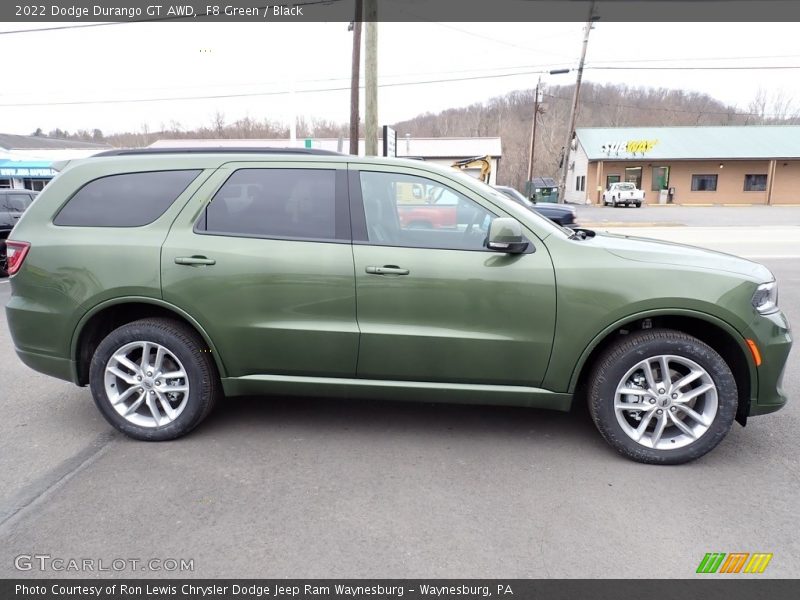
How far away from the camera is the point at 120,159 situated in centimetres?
389

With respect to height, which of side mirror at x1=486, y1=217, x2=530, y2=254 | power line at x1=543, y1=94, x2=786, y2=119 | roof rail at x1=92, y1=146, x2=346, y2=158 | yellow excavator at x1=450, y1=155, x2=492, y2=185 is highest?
power line at x1=543, y1=94, x2=786, y2=119

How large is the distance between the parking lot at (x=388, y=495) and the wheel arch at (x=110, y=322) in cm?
53

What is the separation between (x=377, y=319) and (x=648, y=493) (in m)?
1.86

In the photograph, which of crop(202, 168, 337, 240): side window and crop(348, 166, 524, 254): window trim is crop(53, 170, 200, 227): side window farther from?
crop(348, 166, 524, 254): window trim

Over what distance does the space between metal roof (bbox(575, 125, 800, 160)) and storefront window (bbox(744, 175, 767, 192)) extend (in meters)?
2.06

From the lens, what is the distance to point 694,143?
45.7 m

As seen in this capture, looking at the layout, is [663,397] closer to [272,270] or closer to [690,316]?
[690,316]

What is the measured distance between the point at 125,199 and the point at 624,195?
140ft

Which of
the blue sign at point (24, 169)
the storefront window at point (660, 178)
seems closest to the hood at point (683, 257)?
the blue sign at point (24, 169)

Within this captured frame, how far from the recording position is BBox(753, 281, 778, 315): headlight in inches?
132

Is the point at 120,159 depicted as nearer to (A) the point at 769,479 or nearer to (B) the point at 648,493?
(B) the point at 648,493

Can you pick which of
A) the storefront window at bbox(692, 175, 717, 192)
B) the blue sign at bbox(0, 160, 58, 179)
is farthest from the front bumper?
the storefront window at bbox(692, 175, 717, 192)

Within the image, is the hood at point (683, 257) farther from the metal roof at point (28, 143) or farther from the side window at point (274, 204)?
the metal roof at point (28, 143)
